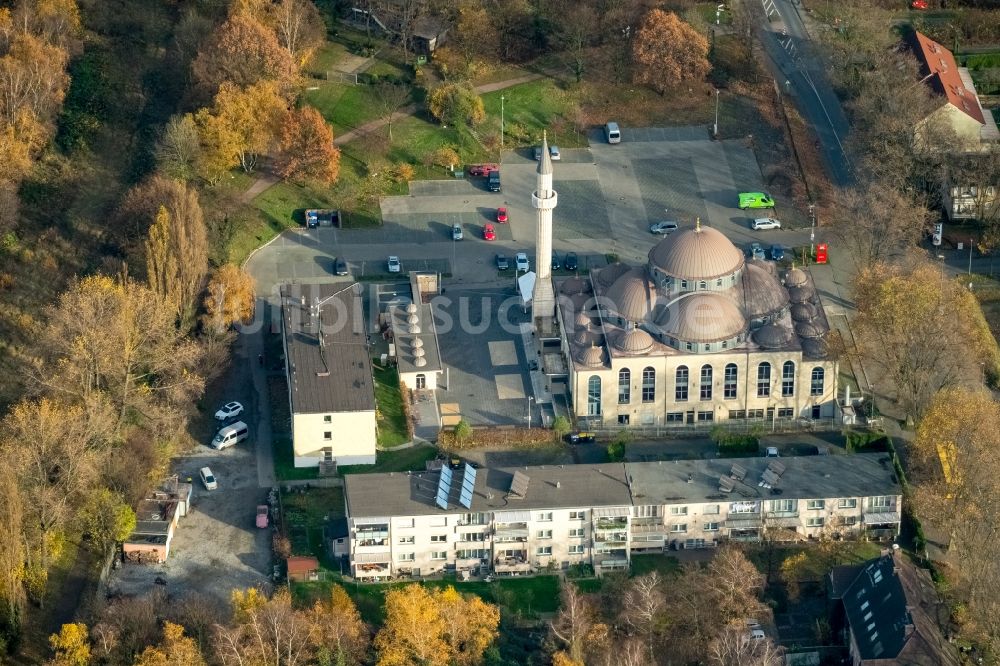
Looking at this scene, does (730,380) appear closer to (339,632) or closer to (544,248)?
(544,248)

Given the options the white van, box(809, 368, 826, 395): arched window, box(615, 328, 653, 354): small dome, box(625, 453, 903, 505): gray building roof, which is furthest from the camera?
box(809, 368, 826, 395): arched window

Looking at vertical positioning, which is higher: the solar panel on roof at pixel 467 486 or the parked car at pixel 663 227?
the parked car at pixel 663 227

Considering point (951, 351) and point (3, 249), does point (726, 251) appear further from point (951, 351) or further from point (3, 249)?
point (3, 249)

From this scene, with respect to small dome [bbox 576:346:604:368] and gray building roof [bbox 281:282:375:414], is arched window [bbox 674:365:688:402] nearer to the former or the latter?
small dome [bbox 576:346:604:368]

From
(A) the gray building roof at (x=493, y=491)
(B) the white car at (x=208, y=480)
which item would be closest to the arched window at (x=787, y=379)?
(A) the gray building roof at (x=493, y=491)

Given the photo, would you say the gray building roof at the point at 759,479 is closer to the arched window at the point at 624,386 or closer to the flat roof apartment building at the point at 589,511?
the flat roof apartment building at the point at 589,511

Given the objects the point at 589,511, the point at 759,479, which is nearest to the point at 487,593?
the point at 589,511

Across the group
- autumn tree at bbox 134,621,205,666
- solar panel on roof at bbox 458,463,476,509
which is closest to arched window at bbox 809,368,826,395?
solar panel on roof at bbox 458,463,476,509
